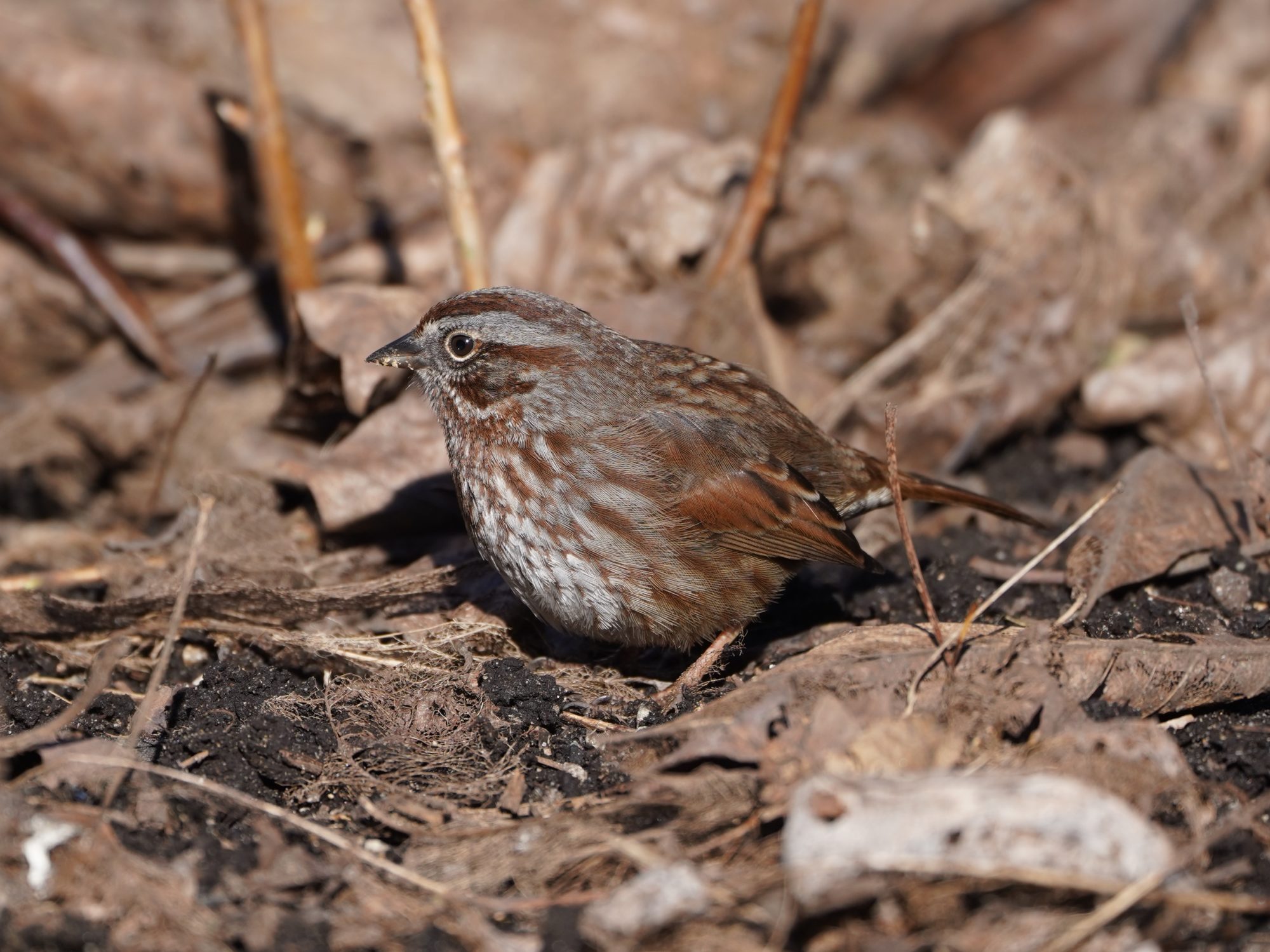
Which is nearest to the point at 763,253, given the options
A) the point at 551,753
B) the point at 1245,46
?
the point at 551,753

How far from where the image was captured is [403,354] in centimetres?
443

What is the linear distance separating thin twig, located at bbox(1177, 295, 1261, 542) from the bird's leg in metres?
1.82

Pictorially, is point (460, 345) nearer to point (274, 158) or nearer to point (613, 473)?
point (613, 473)

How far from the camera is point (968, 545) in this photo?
4.97m

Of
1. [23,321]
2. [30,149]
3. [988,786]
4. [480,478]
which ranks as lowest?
[988,786]

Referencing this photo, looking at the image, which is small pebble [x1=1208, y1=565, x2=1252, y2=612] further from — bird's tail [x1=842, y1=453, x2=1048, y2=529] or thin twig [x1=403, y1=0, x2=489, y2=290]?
thin twig [x1=403, y1=0, x2=489, y2=290]

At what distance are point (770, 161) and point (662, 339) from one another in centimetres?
99

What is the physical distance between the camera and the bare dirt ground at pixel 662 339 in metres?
3.00

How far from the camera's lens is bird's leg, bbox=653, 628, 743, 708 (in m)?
4.18

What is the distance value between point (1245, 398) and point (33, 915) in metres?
5.26

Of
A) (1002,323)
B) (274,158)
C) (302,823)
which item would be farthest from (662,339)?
(302,823)

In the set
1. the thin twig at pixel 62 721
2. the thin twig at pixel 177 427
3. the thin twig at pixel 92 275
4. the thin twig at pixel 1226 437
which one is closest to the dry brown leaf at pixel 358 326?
the thin twig at pixel 177 427

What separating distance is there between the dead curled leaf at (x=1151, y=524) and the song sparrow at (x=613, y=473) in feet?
2.69

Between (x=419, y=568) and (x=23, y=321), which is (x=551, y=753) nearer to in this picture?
(x=419, y=568)
